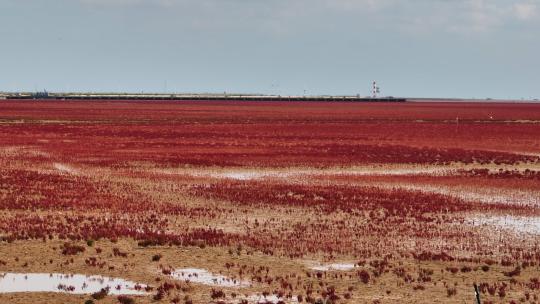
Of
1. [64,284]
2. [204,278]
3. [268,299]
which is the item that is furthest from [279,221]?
[64,284]

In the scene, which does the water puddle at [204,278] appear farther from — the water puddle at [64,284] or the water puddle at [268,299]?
the water puddle at [64,284]

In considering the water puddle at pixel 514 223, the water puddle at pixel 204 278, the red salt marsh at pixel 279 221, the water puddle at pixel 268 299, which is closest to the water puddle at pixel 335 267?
Result: the red salt marsh at pixel 279 221

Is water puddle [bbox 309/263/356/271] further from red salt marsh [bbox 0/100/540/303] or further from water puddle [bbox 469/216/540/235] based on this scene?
water puddle [bbox 469/216/540/235]

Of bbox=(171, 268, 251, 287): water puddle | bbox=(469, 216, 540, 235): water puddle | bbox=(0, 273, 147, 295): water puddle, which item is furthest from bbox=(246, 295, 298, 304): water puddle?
bbox=(469, 216, 540, 235): water puddle

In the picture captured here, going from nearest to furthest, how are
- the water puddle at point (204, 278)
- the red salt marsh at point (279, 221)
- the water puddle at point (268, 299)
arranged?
the water puddle at point (268, 299) → the water puddle at point (204, 278) → the red salt marsh at point (279, 221)

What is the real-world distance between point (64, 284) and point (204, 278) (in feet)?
11.4

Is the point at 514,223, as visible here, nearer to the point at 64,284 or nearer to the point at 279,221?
the point at 279,221

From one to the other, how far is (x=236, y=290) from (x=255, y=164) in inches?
1296

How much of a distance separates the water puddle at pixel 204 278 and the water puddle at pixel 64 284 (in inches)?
55.3

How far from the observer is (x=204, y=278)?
19.5 m

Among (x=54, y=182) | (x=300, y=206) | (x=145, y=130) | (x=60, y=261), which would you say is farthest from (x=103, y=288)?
(x=145, y=130)

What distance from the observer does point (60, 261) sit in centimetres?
2086

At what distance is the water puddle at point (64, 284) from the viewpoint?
18.0m

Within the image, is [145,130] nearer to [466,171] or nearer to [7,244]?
[466,171]
